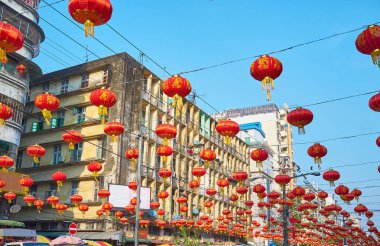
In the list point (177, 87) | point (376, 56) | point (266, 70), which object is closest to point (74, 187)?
point (177, 87)

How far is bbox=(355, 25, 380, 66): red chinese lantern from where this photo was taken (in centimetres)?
905

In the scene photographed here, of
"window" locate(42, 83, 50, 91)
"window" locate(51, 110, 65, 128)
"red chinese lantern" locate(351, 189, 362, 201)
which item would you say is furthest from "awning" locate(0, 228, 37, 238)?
"red chinese lantern" locate(351, 189, 362, 201)

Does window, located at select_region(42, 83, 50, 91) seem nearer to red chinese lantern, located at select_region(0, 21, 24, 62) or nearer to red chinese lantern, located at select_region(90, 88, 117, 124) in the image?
red chinese lantern, located at select_region(90, 88, 117, 124)

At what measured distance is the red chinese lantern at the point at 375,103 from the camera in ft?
36.4

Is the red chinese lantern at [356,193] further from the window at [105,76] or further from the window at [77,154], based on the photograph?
the window at [77,154]

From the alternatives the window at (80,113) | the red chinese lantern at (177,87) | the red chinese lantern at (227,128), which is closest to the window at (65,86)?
the window at (80,113)

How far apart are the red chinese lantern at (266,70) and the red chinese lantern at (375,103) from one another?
288 cm

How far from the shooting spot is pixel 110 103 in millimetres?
12930

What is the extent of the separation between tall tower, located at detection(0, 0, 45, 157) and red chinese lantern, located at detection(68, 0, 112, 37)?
18959 millimetres

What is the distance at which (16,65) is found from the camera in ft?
88.4

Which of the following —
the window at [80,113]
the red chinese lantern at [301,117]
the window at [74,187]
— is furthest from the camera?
the window at [80,113]

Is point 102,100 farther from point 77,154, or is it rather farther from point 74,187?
point 77,154

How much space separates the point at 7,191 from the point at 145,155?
10.8 meters

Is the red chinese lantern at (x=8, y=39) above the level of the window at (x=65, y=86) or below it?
below
